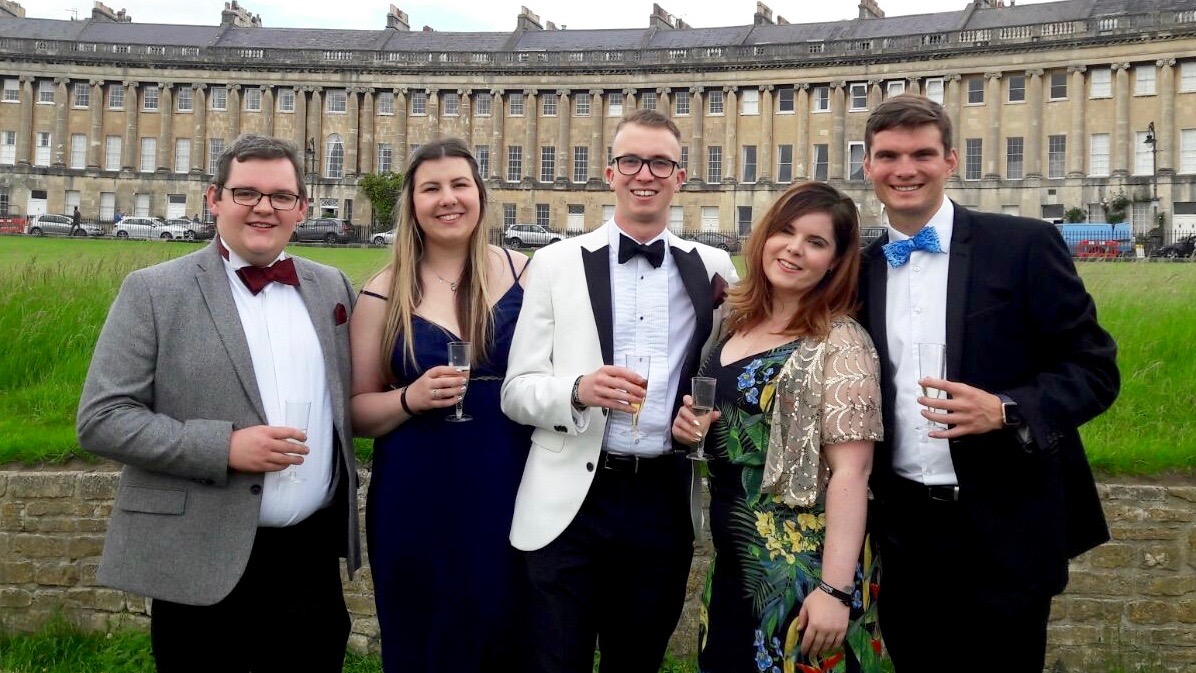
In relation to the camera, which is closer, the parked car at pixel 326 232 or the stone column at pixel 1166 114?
the parked car at pixel 326 232

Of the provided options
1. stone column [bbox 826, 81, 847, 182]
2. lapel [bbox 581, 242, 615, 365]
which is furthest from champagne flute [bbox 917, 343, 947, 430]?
stone column [bbox 826, 81, 847, 182]

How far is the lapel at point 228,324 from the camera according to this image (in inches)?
135

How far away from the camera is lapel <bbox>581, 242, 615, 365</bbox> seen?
3705mm

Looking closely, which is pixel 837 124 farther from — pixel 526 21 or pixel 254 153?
pixel 254 153

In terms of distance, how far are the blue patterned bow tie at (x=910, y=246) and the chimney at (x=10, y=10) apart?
85.9 m

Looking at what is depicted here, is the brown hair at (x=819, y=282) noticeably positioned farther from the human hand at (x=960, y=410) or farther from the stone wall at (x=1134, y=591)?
the stone wall at (x=1134, y=591)

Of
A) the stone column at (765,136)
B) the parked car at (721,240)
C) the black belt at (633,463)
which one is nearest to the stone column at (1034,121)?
the stone column at (765,136)

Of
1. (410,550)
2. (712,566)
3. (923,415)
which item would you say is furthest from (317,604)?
(923,415)

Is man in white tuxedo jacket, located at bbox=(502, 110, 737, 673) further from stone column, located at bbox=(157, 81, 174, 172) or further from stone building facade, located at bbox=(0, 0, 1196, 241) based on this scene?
stone column, located at bbox=(157, 81, 174, 172)

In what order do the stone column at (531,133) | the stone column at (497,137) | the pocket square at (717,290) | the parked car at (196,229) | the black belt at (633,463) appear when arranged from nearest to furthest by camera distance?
the black belt at (633,463), the pocket square at (717,290), the parked car at (196,229), the stone column at (531,133), the stone column at (497,137)

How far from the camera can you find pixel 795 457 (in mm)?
3250

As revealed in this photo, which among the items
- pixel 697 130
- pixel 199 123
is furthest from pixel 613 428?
pixel 199 123

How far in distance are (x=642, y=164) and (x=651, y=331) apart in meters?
0.63

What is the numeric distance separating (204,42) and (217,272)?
72.6 metres
